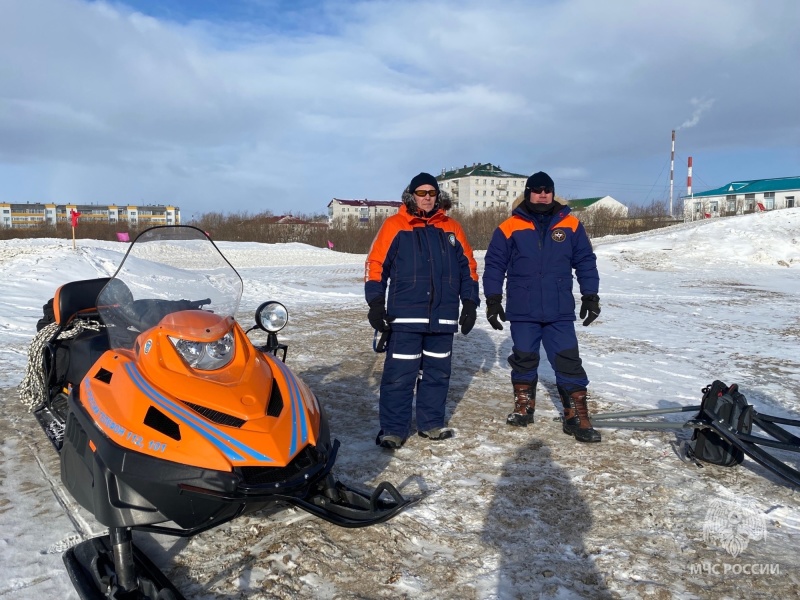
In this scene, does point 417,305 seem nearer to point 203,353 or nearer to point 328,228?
point 203,353

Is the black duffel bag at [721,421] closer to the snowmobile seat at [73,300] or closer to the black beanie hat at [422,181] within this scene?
the black beanie hat at [422,181]

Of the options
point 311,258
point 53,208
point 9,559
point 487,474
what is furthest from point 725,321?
point 53,208

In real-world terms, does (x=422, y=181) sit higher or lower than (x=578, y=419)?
higher

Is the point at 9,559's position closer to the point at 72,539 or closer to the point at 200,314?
the point at 72,539

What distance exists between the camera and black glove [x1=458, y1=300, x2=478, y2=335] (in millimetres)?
4043

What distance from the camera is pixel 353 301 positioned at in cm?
1217

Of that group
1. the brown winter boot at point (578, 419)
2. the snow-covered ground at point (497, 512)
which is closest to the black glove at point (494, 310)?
the brown winter boot at point (578, 419)

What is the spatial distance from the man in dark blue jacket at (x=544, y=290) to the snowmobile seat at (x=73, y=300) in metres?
2.93

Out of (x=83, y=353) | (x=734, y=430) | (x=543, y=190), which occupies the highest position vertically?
(x=543, y=190)

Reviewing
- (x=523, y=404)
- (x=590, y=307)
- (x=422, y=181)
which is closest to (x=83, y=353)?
(x=422, y=181)

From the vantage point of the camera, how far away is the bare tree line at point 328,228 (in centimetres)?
3759

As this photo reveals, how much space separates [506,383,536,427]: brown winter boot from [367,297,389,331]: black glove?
4.02 ft

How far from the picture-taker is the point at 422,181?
4.02 m

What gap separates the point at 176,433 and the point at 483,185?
3171 inches
